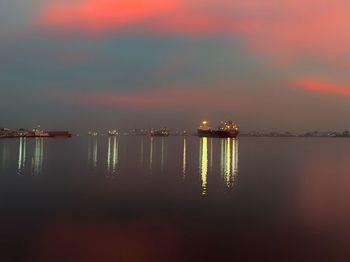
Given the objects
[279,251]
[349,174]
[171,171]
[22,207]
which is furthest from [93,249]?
[349,174]

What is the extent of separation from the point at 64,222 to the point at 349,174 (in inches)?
1173

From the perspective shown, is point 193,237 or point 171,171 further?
point 171,171

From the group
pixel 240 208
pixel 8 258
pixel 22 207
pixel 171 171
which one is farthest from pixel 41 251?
pixel 171 171

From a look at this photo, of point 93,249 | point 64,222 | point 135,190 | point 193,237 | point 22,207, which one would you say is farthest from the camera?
point 135,190

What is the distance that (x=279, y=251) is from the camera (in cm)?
1457

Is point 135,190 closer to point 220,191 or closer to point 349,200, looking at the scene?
point 220,191

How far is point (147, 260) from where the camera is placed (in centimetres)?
1323

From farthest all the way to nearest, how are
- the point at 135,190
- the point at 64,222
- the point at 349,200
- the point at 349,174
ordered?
the point at 349,174
the point at 135,190
the point at 349,200
the point at 64,222

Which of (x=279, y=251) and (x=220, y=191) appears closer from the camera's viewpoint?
(x=279, y=251)

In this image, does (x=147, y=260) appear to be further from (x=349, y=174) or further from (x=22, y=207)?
(x=349, y=174)

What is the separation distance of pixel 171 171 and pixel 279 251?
85.5ft

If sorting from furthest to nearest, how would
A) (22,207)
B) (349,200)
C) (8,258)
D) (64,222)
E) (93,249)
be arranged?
1. (349,200)
2. (22,207)
3. (64,222)
4. (93,249)
5. (8,258)

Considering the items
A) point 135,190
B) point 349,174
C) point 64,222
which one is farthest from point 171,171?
point 64,222

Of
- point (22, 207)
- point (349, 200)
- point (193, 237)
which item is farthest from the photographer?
Result: point (349, 200)
